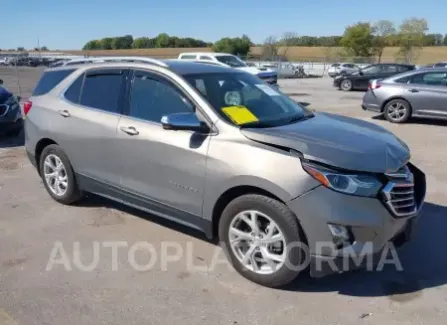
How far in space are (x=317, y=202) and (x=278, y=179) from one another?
1.05ft

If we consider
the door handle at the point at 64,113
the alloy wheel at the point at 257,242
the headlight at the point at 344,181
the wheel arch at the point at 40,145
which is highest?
the door handle at the point at 64,113

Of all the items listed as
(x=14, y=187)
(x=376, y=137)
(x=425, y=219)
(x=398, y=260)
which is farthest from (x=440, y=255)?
(x=14, y=187)

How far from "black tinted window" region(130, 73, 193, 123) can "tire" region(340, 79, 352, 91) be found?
2072 centimetres

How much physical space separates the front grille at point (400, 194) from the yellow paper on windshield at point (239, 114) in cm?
120

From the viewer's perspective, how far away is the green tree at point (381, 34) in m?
72.9

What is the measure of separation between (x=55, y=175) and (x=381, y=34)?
260ft

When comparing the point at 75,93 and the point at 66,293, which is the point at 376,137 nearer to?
the point at 66,293

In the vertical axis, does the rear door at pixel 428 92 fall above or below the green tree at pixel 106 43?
below

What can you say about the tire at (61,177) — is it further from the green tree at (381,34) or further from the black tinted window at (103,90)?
the green tree at (381,34)

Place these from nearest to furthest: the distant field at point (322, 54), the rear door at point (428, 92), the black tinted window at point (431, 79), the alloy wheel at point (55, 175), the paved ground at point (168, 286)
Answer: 1. the paved ground at point (168, 286)
2. the alloy wheel at point (55, 175)
3. the rear door at point (428, 92)
4. the black tinted window at point (431, 79)
5. the distant field at point (322, 54)

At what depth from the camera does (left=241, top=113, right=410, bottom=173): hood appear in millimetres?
3270

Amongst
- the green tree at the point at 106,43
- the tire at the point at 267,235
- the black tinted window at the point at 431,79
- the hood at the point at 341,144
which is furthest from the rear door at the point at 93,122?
the green tree at the point at 106,43

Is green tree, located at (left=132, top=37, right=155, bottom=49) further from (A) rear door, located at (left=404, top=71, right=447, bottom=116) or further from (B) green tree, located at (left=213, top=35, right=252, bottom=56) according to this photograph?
(A) rear door, located at (left=404, top=71, right=447, bottom=116)

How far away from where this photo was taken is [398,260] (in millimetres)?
3965
